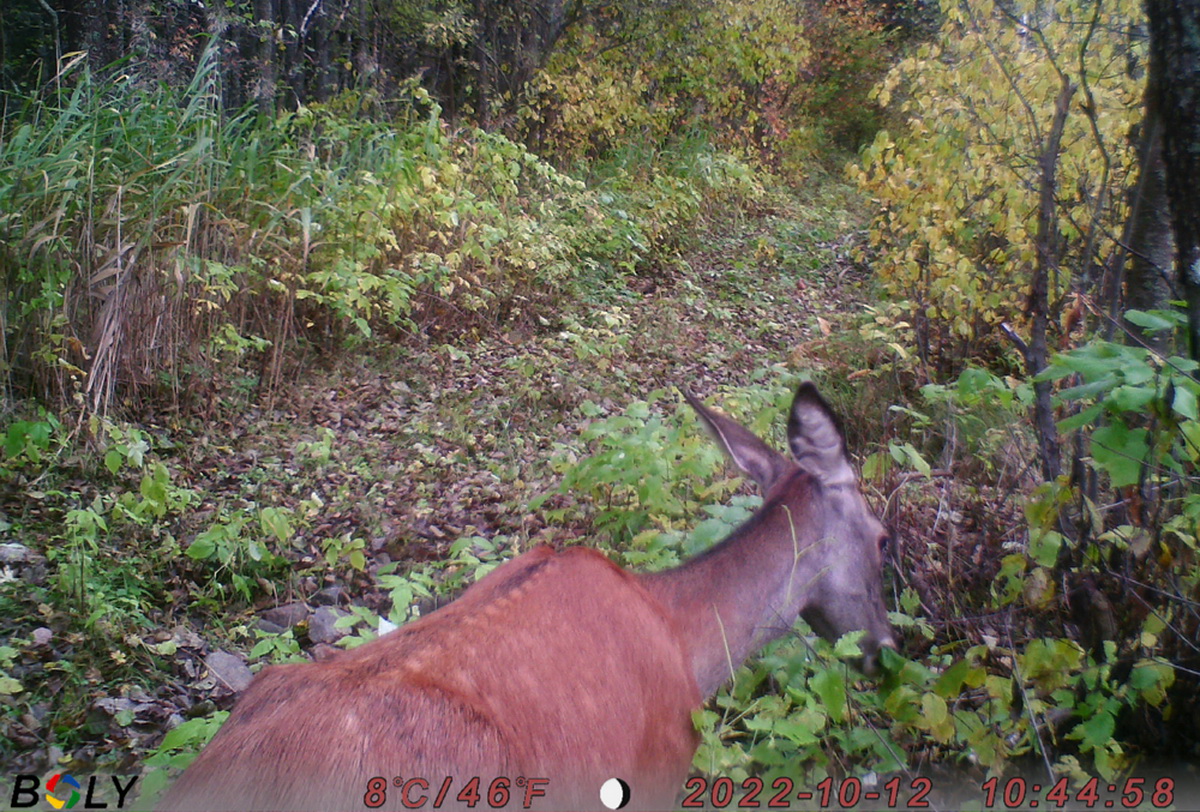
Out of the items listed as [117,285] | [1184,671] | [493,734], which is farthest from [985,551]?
[117,285]

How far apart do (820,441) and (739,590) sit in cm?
57

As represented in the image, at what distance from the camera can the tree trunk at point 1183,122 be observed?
2.31 meters

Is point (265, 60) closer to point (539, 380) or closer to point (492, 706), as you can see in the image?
point (539, 380)

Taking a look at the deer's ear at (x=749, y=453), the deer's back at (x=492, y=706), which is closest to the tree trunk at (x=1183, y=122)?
the deer's ear at (x=749, y=453)

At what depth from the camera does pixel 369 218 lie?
6594 mm

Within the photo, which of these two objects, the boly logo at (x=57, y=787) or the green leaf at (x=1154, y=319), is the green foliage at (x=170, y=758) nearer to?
the boly logo at (x=57, y=787)

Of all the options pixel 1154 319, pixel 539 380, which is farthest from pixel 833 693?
pixel 539 380

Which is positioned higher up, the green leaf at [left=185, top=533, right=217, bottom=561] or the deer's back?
the deer's back

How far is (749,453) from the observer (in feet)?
9.64

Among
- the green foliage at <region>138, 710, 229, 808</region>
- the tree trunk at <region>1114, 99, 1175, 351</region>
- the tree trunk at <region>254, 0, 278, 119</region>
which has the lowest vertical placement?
the green foliage at <region>138, 710, 229, 808</region>

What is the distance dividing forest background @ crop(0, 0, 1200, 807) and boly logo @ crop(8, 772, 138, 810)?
→ 17cm

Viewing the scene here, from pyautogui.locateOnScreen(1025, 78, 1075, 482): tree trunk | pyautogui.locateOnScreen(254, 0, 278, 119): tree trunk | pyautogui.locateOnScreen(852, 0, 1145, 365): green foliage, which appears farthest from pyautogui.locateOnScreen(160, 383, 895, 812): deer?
pyautogui.locateOnScreen(254, 0, 278, 119): tree trunk

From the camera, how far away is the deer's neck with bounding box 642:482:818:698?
2.62 metres

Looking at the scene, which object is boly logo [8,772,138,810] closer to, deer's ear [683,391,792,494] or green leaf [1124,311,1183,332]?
deer's ear [683,391,792,494]
